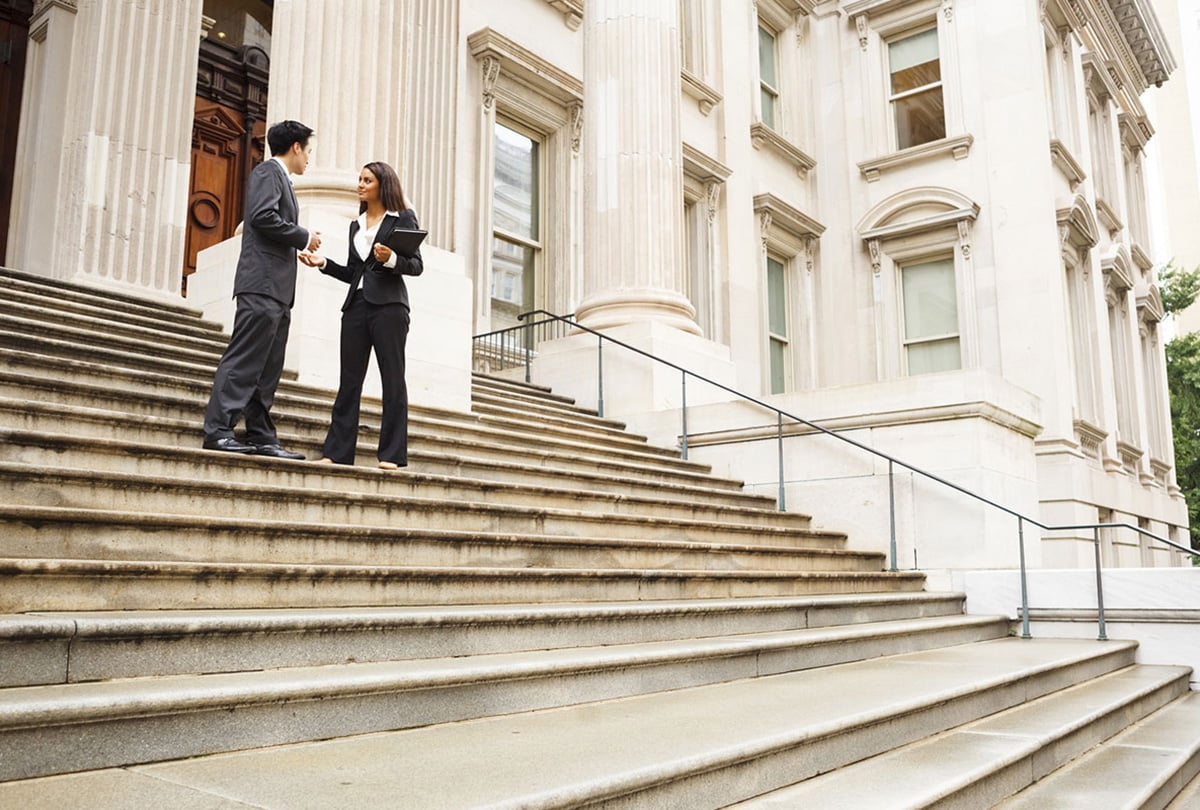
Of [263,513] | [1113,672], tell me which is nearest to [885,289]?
[1113,672]

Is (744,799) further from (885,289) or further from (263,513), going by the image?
(885,289)

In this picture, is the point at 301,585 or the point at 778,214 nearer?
the point at 301,585

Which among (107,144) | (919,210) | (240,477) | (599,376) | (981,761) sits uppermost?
(919,210)

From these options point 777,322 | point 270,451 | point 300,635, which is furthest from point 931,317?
point 300,635

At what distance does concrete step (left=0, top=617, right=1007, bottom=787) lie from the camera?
2.47 metres

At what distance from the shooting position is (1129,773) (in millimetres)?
4414

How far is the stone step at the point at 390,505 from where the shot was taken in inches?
159

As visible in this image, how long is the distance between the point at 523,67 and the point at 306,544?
10.9 meters

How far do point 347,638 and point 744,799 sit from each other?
4.72 ft

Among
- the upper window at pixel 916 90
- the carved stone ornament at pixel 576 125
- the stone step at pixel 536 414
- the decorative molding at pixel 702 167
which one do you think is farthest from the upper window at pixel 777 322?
the stone step at pixel 536 414

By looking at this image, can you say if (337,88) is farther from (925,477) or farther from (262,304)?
(925,477)

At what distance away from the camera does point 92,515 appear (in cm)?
365

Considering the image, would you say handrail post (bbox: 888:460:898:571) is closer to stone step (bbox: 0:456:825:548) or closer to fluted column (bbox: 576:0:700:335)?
stone step (bbox: 0:456:825:548)

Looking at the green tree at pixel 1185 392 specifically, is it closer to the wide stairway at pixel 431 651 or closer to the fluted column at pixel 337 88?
the wide stairway at pixel 431 651
